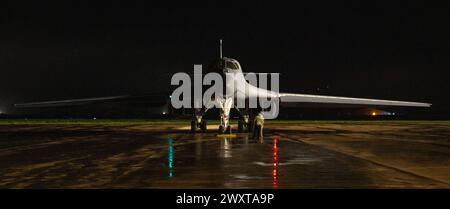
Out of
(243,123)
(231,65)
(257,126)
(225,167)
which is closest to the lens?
(225,167)

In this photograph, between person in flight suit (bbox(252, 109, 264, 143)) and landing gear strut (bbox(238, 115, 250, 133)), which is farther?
landing gear strut (bbox(238, 115, 250, 133))

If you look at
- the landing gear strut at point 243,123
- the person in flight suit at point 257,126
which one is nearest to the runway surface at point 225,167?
the person in flight suit at point 257,126

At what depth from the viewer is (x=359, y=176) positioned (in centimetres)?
1078

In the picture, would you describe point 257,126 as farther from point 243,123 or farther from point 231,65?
point 243,123

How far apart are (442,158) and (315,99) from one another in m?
18.6

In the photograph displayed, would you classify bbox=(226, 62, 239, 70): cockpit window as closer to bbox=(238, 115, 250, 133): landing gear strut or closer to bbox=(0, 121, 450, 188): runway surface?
bbox=(238, 115, 250, 133): landing gear strut

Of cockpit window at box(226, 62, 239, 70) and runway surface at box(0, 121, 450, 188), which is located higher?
cockpit window at box(226, 62, 239, 70)

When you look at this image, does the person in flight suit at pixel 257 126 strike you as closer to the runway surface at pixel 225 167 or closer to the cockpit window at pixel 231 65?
the cockpit window at pixel 231 65

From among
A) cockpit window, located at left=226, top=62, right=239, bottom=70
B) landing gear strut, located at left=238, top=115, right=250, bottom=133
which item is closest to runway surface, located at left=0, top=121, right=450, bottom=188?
cockpit window, located at left=226, top=62, right=239, bottom=70

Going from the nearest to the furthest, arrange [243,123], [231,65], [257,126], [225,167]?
[225,167]
[257,126]
[231,65]
[243,123]

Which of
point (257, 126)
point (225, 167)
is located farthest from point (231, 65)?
point (225, 167)

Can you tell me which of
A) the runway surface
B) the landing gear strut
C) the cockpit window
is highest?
the cockpit window
